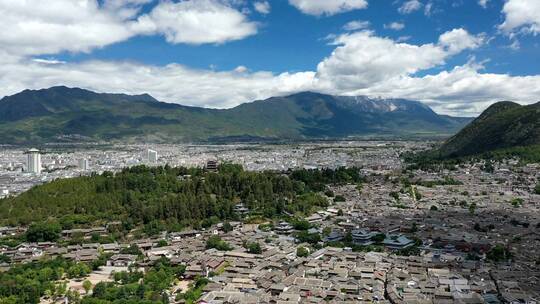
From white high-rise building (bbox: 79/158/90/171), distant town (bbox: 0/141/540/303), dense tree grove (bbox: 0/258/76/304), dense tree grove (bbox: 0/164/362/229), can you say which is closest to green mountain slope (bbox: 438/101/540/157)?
distant town (bbox: 0/141/540/303)

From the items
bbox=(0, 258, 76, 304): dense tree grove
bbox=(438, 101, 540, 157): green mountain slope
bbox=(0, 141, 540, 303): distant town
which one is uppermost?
bbox=(438, 101, 540, 157): green mountain slope

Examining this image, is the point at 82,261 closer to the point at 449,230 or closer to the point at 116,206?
the point at 116,206

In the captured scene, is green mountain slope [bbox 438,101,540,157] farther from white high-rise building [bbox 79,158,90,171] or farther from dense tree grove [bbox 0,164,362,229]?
white high-rise building [bbox 79,158,90,171]

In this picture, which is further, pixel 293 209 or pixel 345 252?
pixel 293 209

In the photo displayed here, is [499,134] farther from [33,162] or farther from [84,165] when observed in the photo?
[33,162]

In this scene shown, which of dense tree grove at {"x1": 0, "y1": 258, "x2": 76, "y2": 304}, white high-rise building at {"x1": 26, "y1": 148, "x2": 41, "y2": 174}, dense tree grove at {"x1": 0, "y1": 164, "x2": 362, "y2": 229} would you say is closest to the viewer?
dense tree grove at {"x1": 0, "y1": 258, "x2": 76, "y2": 304}

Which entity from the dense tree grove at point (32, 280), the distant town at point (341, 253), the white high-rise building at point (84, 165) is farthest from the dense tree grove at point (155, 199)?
the white high-rise building at point (84, 165)

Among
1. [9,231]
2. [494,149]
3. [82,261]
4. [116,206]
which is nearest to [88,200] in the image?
[116,206]
